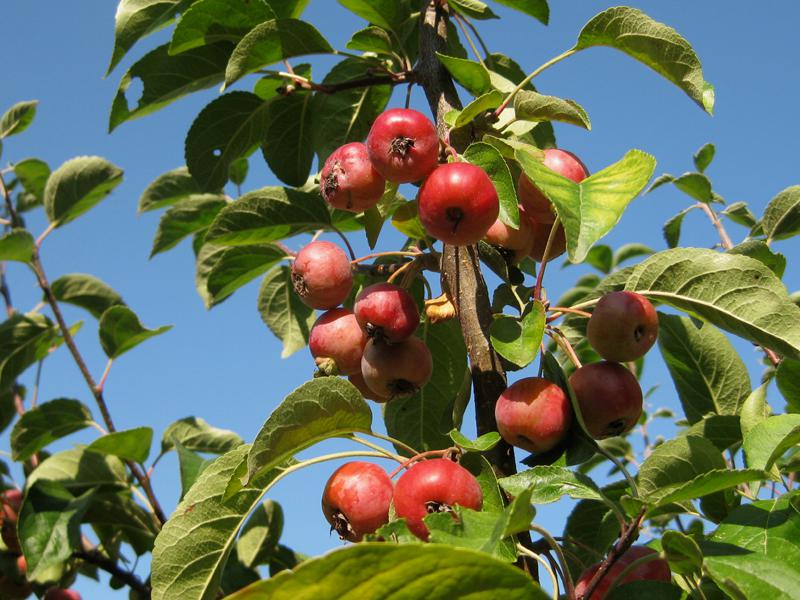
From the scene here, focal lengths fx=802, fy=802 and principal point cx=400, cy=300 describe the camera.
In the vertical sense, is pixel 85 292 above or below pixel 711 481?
above

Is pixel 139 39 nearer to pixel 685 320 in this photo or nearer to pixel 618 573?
pixel 685 320

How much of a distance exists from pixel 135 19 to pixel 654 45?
5.10 feet

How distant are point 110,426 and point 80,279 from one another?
95cm

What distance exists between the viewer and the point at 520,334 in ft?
5.41

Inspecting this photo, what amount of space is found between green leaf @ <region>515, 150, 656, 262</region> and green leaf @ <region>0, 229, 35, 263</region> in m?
2.95

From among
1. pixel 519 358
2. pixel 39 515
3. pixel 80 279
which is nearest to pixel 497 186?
pixel 519 358

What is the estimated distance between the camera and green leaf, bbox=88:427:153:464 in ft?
10.8

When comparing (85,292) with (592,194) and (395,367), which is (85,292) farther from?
(592,194)

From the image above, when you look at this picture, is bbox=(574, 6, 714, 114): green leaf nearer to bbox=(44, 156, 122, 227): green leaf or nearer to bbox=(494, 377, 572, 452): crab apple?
bbox=(494, 377, 572, 452): crab apple

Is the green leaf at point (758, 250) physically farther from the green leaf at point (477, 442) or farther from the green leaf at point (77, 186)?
the green leaf at point (77, 186)

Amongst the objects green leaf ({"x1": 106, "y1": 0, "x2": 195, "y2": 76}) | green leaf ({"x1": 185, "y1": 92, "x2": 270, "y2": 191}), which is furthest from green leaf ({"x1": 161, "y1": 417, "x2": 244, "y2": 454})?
Answer: green leaf ({"x1": 106, "y1": 0, "x2": 195, "y2": 76})

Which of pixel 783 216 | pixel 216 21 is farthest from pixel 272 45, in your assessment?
pixel 783 216

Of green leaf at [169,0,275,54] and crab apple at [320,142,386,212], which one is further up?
green leaf at [169,0,275,54]

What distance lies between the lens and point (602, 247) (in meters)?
5.29
